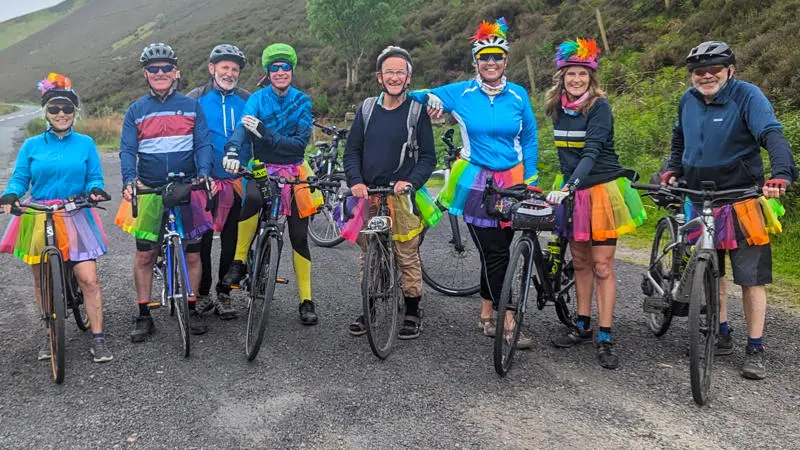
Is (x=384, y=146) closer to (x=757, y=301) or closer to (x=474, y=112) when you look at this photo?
(x=474, y=112)

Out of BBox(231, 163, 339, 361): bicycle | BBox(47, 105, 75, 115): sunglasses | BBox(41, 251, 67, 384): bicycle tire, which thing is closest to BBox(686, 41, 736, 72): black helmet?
BBox(231, 163, 339, 361): bicycle

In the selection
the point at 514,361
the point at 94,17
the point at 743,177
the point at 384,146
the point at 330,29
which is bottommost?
the point at 514,361

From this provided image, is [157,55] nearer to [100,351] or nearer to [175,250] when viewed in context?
[175,250]

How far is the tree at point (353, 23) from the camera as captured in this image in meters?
42.9

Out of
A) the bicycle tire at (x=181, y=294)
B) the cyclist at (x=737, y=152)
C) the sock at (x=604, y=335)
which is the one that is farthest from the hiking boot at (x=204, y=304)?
the cyclist at (x=737, y=152)

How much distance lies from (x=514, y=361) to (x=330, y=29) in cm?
4168

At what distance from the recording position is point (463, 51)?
106ft

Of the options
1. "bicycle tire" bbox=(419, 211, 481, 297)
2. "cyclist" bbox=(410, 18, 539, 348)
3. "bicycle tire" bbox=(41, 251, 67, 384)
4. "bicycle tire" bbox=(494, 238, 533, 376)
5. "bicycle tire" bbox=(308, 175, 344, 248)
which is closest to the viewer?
"bicycle tire" bbox=(494, 238, 533, 376)

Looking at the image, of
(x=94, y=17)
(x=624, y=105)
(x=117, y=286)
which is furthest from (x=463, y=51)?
(x=94, y=17)

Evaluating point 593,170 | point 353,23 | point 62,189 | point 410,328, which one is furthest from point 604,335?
point 353,23

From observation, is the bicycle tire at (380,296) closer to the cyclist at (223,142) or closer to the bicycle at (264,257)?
the bicycle at (264,257)

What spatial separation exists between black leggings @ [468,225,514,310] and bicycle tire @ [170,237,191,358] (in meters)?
2.20

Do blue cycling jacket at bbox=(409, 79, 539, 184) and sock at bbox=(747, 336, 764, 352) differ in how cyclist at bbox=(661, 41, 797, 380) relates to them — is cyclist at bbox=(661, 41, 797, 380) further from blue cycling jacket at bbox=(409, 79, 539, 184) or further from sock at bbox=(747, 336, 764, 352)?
blue cycling jacket at bbox=(409, 79, 539, 184)

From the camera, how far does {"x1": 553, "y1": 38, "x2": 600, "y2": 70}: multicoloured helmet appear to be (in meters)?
4.41
